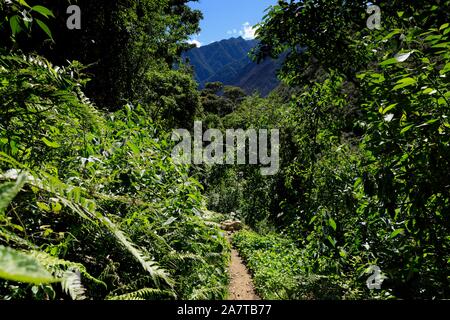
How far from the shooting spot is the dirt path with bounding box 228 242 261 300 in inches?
294

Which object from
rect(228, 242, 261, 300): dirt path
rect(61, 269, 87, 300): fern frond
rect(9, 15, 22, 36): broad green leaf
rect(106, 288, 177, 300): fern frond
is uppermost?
rect(9, 15, 22, 36): broad green leaf

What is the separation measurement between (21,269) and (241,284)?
29.4 ft

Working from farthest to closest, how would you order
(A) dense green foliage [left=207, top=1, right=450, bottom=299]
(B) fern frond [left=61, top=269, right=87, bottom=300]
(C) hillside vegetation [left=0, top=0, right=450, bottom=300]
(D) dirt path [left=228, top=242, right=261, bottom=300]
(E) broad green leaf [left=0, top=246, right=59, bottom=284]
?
1. (D) dirt path [left=228, top=242, right=261, bottom=300]
2. (A) dense green foliage [left=207, top=1, right=450, bottom=299]
3. (C) hillside vegetation [left=0, top=0, right=450, bottom=300]
4. (B) fern frond [left=61, top=269, right=87, bottom=300]
5. (E) broad green leaf [left=0, top=246, right=59, bottom=284]

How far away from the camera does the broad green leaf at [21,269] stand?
330 millimetres

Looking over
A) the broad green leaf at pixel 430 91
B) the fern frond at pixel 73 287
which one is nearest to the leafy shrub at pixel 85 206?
the fern frond at pixel 73 287

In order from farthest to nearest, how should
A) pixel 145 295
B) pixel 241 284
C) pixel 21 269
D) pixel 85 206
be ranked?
1. pixel 241 284
2. pixel 145 295
3. pixel 85 206
4. pixel 21 269

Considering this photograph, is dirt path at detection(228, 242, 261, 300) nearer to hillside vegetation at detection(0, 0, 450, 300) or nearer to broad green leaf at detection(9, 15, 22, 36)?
hillside vegetation at detection(0, 0, 450, 300)

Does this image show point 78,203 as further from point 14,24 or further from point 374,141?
point 374,141

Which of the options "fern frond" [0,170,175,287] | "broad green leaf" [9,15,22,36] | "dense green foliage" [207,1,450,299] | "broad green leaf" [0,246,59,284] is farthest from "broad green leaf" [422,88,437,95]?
"broad green leaf" [9,15,22,36]

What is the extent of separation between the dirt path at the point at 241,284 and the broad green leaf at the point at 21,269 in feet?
21.5

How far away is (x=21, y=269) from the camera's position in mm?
357

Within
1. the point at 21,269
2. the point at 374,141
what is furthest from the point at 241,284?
the point at 21,269

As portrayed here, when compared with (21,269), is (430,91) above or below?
above

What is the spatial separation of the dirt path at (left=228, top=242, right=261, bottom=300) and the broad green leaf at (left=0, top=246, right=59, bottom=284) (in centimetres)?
654
